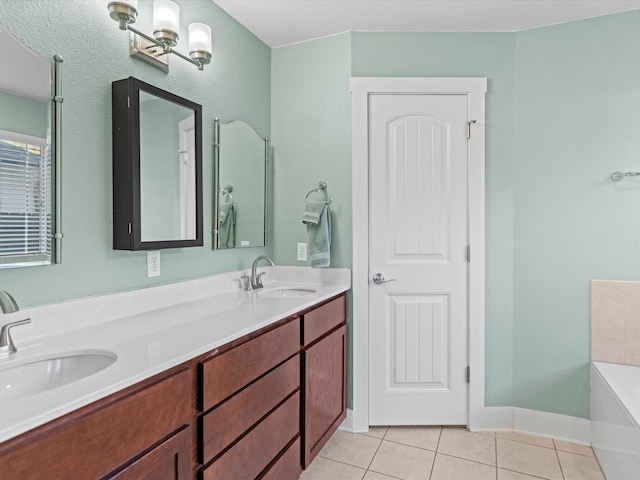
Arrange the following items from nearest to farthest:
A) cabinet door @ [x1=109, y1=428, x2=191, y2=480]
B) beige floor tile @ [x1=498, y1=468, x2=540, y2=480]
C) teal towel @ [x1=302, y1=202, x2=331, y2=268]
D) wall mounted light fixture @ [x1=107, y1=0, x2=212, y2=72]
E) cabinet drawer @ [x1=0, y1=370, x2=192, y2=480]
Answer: cabinet drawer @ [x1=0, y1=370, x2=192, y2=480]
cabinet door @ [x1=109, y1=428, x2=191, y2=480]
wall mounted light fixture @ [x1=107, y1=0, x2=212, y2=72]
beige floor tile @ [x1=498, y1=468, x2=540, y2=480]
teal towel @ [x1=302, y1=202, x2=331, y2=268]

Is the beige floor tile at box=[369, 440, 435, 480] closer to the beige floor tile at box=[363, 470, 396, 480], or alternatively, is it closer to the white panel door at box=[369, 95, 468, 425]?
the beige floor tile at box=[363, 470, 396, 480]

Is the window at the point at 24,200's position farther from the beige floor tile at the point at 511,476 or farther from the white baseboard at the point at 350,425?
the beige floor tile at the point at 511,476

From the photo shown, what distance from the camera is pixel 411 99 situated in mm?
2469

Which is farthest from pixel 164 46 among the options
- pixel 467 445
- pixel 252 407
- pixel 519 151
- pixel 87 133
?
pixel 467 445

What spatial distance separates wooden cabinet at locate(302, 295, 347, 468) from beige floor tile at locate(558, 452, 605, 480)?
1.16 metres

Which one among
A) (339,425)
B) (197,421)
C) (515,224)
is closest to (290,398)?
(197,421)

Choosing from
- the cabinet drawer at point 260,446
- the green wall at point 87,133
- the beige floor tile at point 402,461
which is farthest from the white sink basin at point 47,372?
the beige floor tile at point 402,461

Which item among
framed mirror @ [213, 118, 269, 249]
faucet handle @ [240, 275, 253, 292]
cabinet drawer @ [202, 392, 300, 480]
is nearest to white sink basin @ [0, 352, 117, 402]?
cabinet drawer @ [202, 392, 300, 480]

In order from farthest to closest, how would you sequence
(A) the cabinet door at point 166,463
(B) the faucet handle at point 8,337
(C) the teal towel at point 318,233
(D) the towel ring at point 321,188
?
(D) the towel ring at point 321,188 → (C) the teal towel at point 318,233 → (B) the faucet handle at point 8,337 → (A) the cabinet door at point 166,463

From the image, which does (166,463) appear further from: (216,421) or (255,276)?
(255,276)

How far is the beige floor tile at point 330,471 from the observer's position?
2023mm

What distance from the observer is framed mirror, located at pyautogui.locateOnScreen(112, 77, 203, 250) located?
1.57 meters

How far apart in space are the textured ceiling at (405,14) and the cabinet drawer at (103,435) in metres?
1.96

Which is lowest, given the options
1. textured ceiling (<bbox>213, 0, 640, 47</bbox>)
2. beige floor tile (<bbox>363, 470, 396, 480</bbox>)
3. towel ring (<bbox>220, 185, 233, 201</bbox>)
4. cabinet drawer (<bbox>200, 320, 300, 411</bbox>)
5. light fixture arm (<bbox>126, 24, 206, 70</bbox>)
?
beige floor tile (<bbox>363, 470, 396, 480</bbox>)
